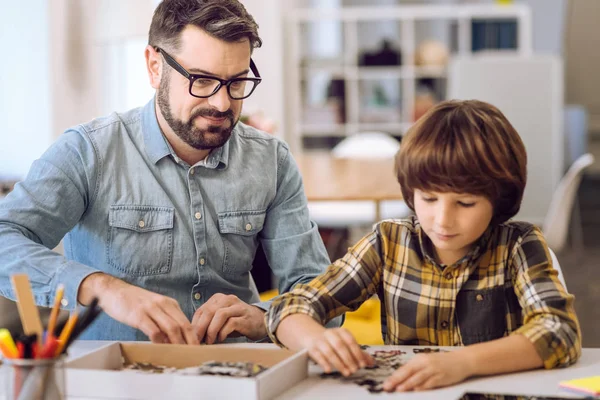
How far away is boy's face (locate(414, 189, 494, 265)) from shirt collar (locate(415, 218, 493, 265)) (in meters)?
0.06

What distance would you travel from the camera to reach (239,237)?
171cm

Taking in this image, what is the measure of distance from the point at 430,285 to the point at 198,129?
1.76ft

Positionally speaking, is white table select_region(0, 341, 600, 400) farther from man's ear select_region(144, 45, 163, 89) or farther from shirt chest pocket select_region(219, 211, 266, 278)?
man's ear select_region(144, 45, 163, 89)

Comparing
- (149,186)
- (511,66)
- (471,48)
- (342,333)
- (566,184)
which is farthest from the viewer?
(471,48)

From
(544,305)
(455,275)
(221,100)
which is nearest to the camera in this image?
(544,305)

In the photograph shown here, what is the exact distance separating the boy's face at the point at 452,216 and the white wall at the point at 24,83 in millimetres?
2697

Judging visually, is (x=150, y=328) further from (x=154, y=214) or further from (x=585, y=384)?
(x=585, y=384)

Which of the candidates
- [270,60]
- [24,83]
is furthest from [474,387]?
[270,60]

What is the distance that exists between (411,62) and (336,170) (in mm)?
3640

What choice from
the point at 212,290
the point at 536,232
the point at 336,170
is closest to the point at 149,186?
the point at 212,290

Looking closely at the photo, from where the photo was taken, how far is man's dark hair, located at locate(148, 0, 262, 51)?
5.17ft

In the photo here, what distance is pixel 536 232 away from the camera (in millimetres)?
1408

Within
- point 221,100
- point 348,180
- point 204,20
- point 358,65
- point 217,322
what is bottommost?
point 348,180

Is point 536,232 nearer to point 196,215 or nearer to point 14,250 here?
point 196,215
